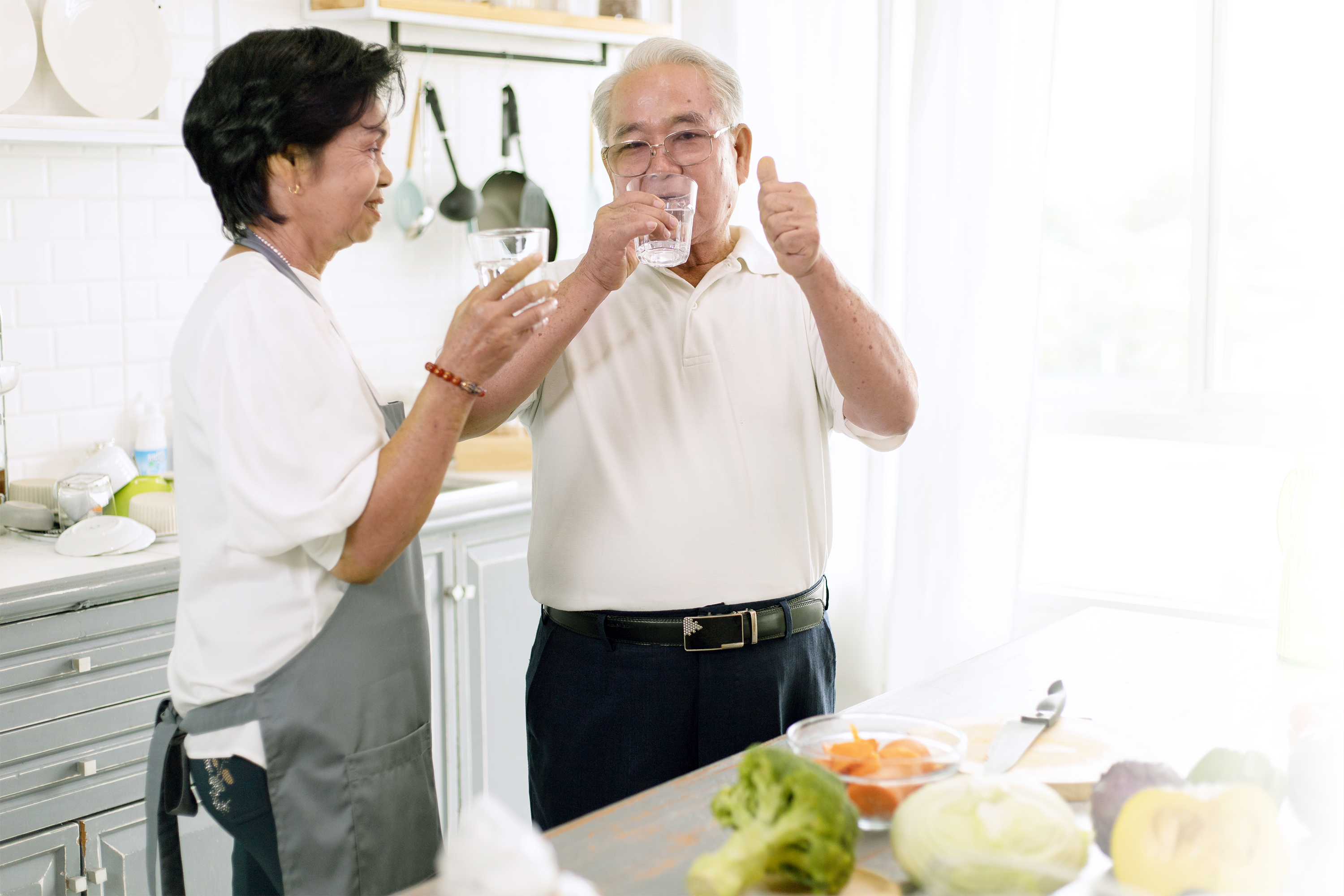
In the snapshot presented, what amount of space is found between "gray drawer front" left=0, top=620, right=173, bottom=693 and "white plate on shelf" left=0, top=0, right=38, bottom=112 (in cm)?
114

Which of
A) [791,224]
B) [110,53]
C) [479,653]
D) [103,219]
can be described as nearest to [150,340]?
[103,219]

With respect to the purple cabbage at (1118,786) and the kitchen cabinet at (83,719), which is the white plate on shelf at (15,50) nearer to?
the kitchen cabinet at (83,719)

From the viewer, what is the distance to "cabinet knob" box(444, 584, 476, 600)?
113 inches

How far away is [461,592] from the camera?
2.89 meters

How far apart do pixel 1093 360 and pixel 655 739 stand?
2.30m

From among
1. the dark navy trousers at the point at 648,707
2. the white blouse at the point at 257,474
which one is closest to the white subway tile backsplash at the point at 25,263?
the white blouse at the point at 257,474

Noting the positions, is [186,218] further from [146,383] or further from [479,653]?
[479,653]

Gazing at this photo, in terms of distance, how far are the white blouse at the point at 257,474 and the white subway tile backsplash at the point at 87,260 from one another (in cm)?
160

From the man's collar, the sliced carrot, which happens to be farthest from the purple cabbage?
the man's collar

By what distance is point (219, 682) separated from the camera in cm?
137

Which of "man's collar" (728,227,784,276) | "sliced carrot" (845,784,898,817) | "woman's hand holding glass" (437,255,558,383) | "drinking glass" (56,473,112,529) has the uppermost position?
"man's collar" (728,227,784,276)

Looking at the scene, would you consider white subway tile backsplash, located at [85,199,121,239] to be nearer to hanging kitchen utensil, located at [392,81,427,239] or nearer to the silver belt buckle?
hanging kitchen utensil, located at [392,81,427,239]

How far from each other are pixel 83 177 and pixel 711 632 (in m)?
1.99

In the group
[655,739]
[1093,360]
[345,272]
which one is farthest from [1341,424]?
[345,272]
